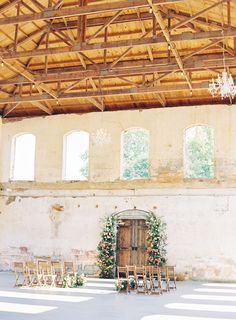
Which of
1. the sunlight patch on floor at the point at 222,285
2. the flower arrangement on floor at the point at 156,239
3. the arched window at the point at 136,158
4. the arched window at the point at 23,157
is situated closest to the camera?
the sunlight patch on floor at the point at 222,285

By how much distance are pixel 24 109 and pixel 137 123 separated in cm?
485

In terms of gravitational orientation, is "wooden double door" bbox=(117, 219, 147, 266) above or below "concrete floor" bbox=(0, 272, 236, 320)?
above

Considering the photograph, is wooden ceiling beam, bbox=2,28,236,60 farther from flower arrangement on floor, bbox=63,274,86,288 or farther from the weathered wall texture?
flower arrangement on floor, bbox=63,274,86,288

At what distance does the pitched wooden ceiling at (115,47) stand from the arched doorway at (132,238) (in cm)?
421

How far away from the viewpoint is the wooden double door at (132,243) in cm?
1525

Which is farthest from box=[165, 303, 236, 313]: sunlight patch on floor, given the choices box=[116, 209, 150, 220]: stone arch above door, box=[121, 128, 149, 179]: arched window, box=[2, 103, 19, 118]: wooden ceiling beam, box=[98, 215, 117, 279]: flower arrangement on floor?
box=[121, 128, 149, 179]: arched window

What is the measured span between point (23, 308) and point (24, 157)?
971 centimetres

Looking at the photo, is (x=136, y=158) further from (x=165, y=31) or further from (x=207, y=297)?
(x=165, y=31)

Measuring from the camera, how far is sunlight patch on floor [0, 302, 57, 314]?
8.26m

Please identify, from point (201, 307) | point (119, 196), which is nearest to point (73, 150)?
point (119, 196)

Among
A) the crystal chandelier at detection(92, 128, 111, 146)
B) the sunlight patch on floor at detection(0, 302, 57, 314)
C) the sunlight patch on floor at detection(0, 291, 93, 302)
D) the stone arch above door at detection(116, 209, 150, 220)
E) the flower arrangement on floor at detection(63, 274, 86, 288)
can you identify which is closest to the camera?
the sunlight patch on floor at detection(0, 302, 57, 314)

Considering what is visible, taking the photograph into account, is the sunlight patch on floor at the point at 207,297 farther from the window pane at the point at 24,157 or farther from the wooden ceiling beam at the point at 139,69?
the window pane at the point at 24,157

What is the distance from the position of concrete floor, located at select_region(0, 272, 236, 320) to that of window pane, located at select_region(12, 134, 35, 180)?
5.93 m

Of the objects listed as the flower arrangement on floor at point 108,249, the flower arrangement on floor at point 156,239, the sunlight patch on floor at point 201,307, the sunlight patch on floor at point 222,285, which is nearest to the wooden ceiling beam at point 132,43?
the sunlight patch on floor at point 201,307
